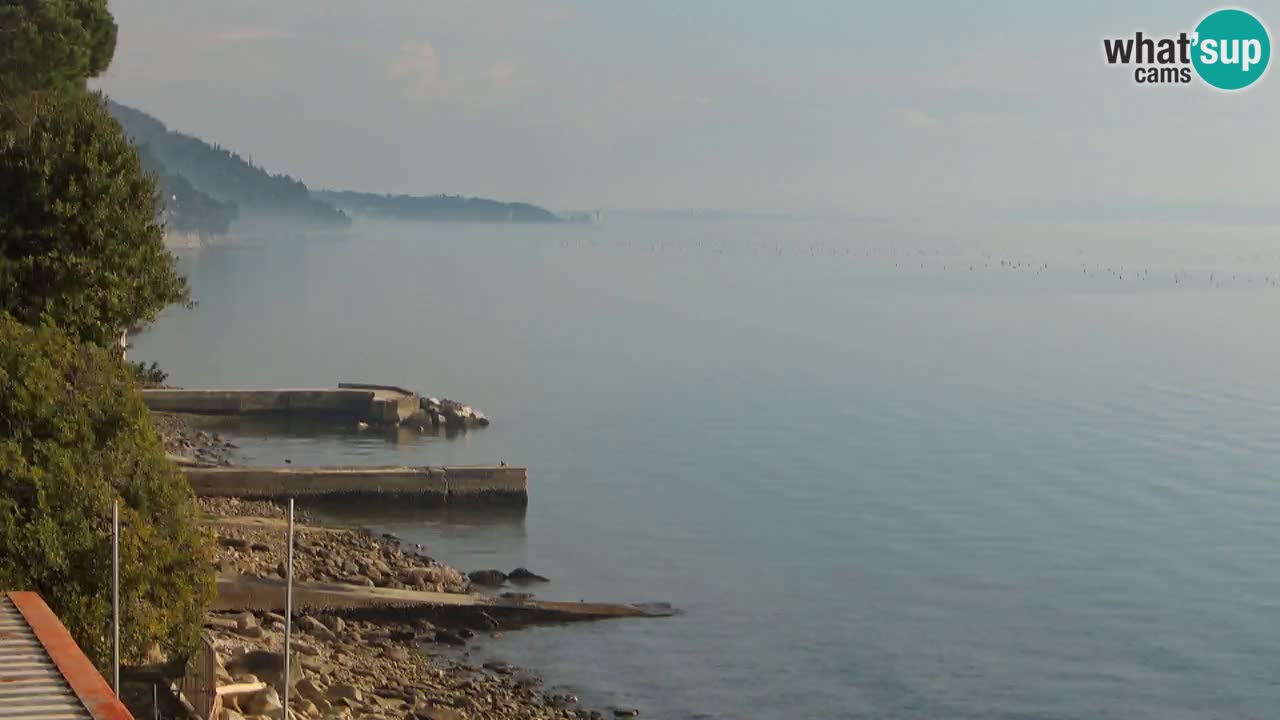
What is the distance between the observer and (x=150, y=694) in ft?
58.3

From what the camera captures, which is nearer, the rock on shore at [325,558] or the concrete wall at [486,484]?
the rock on shore at [325,558]

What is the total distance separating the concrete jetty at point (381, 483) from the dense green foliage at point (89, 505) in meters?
17.7

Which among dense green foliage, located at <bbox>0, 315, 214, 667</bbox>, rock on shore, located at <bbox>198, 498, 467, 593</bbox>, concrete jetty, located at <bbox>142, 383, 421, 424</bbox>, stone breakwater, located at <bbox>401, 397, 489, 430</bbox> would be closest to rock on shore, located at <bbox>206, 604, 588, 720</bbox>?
dense green foliage, located at <bbox>0, 315, 214, 667</bbox>

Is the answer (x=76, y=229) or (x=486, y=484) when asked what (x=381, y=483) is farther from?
(x=76, y=229)

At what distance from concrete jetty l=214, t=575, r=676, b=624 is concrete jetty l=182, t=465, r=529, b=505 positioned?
9980 mm

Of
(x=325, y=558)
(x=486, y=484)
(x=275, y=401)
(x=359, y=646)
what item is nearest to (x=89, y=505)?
(x=359, y=646)

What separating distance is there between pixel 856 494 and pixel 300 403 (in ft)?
66.7

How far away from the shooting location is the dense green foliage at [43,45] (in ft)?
133

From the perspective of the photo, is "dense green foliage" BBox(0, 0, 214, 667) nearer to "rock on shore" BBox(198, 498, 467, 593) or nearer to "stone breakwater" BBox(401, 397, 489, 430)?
"rock on shore" BBox(198, 498, 467, 593)

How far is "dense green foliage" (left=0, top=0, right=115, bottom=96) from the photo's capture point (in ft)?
133

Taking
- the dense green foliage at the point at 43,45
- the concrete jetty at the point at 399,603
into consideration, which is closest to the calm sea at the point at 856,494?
the concrete jetty at the point at 399,603

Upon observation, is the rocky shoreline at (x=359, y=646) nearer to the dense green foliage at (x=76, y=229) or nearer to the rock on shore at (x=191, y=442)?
the dense green foliage at (x=76, y=229)

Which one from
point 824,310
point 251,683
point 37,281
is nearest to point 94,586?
point 251,683

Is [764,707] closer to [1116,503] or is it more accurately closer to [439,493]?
[439,493]
